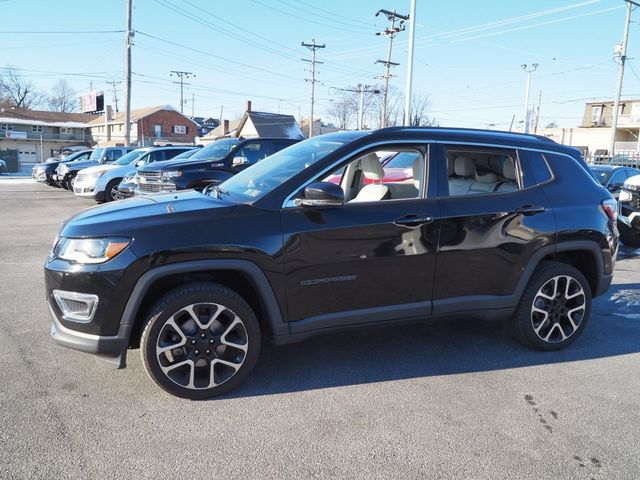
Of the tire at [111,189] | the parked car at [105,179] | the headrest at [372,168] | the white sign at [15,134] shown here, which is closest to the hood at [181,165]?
the parked car at [105,179]

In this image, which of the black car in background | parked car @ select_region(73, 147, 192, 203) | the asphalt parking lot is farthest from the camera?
parked car @ select_region(73, 147, 192, 203)

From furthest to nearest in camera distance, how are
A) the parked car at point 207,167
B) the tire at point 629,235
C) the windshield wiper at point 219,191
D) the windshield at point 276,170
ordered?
the parked car at point 207,167
the tire at point 629,235
the windshield wiper at point 219,191
the windshield at point 276,170

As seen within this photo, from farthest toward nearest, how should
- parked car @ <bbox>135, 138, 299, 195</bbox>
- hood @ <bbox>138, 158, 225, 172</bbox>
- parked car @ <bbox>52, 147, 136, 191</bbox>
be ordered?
parked car @ <bbox>52, 147, 136, 191</bbox>
hood @ <bbox>138, 158, 225, 172</bbox>
parked car @ <bbox>135, 138, 299, 195</bbox>

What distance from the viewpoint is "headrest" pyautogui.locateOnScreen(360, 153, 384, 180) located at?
14.6 ft

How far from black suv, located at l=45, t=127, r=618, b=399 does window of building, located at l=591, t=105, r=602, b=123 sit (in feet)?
256

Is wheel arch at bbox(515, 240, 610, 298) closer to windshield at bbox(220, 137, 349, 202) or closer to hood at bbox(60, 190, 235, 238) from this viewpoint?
windshield at bbox(220, 137, 349, 202)

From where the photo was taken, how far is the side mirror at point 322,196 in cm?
340

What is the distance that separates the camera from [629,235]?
9.52 metres

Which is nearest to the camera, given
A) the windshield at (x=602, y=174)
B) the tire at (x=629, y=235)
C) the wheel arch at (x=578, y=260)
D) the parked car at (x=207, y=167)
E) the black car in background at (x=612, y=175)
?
the wheel arch at (x=578, y=260)

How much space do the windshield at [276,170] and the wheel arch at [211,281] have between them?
1.77 feet

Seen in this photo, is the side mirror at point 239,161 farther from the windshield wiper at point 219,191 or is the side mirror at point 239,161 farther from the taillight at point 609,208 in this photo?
the taillight at point 609,208

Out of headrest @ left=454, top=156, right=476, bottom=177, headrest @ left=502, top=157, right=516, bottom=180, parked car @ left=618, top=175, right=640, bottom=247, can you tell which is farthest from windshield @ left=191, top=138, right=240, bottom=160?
parked car @ left=618, top=175, right=640, bottom=247

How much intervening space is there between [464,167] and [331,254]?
1.53 m

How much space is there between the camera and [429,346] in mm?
4453
